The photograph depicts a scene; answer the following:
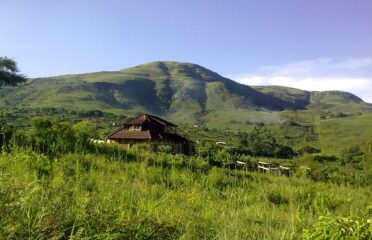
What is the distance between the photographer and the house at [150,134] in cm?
4250

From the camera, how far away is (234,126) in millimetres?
186000

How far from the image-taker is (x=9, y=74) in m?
21.6

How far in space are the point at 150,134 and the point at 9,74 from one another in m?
23.8

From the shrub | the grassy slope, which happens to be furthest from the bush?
the grassy slope

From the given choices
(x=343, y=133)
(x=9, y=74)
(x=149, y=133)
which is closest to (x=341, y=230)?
(x=9, y=74)

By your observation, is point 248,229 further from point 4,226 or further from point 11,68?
point 11,68

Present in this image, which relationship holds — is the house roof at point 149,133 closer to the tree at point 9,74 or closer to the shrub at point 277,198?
the tree at point 9,74

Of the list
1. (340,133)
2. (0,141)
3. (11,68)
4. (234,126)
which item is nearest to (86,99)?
(234,126)

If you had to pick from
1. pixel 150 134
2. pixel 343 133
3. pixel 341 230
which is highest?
pixel 341 230

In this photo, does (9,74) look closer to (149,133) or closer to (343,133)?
(149,133)

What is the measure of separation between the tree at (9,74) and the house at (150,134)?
68.7 feet

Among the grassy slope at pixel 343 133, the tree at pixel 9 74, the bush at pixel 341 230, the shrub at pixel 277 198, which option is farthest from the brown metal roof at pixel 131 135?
the grassy slope at pixel 343 133

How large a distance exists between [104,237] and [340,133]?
545 ft

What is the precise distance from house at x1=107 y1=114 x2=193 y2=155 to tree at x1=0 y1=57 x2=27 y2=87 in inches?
825
